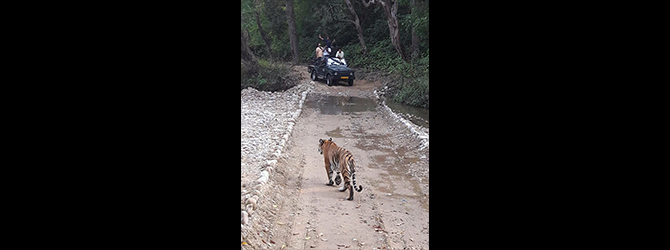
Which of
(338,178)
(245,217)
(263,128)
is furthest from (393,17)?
(245,217)

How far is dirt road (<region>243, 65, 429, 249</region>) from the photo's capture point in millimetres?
5398

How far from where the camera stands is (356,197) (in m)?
6.79

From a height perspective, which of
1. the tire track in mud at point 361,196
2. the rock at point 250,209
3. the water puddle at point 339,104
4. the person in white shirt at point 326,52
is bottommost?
the water puddle at point 339,104

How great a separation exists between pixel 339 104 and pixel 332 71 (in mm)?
3996

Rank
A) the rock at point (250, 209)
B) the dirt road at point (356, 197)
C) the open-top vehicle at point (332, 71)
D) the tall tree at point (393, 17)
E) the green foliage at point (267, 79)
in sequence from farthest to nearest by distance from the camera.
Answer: the tall tree at point (393, 17)
the open-top vehicle at point (332, 71)
the green foliage at point (267, 79)
the rock at point (250, 209)
the dirt road at point (356, 197)

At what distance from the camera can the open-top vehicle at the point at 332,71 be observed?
65.1ft

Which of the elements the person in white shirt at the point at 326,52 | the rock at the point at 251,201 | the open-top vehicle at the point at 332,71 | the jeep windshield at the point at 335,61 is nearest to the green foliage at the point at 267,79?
the open-top vehicle at the point at 332,71

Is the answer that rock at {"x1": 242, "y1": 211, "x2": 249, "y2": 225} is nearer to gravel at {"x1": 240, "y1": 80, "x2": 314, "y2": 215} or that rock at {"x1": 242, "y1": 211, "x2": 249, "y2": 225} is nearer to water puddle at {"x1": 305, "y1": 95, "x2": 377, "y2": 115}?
gravel at {"x1": 240, "y1": 80, "x2": 314, "y2": 215}

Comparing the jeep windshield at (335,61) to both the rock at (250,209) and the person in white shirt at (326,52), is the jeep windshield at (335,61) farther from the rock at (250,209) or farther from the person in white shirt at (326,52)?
the rock at (250,209)

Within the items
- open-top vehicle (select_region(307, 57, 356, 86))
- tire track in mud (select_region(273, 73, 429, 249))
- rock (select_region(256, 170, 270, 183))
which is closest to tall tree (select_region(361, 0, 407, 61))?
open-top vehicle (select_region(307, 57, 356, 86))

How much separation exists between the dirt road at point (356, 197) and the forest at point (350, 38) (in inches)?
220

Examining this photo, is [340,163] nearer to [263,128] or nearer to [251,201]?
[251,201]

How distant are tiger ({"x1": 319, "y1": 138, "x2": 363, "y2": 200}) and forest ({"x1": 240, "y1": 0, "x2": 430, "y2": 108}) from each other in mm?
8880
